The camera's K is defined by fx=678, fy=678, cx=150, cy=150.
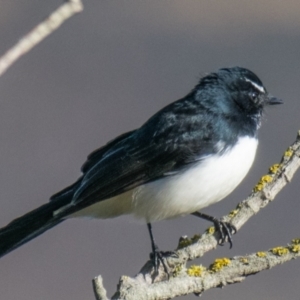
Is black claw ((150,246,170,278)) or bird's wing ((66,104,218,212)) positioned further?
bird's wing ((66,104,218,212))

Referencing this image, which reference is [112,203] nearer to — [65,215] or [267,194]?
[65,215]

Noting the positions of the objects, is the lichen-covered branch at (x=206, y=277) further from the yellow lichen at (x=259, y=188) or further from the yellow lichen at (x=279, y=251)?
the yellow lichen at (x=259, y=188)

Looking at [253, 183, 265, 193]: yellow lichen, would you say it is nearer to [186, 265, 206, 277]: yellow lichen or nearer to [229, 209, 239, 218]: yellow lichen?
[229, 209, 239, 218]: yellow lichen

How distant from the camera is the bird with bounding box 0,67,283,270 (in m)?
4.21

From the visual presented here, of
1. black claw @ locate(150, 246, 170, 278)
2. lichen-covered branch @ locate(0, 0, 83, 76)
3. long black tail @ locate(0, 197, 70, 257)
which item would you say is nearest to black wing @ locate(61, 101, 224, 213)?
long black tail @ locate(0, 197, 70, 257)

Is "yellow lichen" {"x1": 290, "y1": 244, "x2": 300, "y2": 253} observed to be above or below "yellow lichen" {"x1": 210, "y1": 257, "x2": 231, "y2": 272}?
below

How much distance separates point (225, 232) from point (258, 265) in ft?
2.16

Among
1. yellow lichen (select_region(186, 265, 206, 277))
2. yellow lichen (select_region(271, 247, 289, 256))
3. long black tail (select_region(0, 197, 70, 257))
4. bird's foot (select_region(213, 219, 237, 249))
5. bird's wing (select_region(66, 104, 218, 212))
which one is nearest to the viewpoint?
yellow lichen (select_region(186, 265, 206, 277))

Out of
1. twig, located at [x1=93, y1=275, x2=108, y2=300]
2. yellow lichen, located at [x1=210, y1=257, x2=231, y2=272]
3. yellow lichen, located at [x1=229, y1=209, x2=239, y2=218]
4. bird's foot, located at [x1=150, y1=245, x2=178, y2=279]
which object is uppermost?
yellow lichen, located at [x1=229, y1=209, x2=239, y2=218]

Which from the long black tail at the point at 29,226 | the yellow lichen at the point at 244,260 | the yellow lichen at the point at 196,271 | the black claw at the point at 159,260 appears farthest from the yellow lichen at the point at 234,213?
the long black tail at the point at 29,226

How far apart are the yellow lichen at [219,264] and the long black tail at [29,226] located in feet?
4.56

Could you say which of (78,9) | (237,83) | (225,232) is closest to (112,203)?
(225,232)

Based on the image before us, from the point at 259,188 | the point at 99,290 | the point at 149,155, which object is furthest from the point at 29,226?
the point at 99,290

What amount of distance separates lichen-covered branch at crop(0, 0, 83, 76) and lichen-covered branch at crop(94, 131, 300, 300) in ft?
4.91
